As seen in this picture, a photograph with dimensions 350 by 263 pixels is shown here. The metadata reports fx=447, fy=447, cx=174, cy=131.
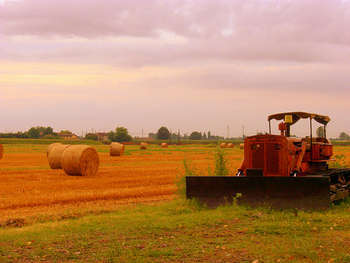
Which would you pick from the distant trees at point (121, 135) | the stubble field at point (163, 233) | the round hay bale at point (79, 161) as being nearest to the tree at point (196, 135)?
the distant trees at point (121, 135)

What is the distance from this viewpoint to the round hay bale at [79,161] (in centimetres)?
2083

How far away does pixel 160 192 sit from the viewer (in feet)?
47.7

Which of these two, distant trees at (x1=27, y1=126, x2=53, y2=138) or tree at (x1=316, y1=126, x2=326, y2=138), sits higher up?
distant trees at (x1=27, y1=126, x2=53, y2=138)

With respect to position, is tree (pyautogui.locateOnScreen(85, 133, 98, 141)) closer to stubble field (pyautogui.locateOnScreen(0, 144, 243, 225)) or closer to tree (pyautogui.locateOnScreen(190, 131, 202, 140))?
tree (pyautogui.locateOnScreen(190, 131, 202, 140))

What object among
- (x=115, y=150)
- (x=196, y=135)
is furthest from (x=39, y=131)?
(x=115, y=150)

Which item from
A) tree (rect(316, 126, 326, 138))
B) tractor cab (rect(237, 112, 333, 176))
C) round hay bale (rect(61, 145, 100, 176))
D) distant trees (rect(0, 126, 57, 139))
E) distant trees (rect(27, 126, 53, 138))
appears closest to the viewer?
tractor cab (rect(237, 112, 333, 176))

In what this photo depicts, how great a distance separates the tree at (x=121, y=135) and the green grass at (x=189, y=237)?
→ 102 metres

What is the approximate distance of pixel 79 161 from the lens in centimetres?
2072

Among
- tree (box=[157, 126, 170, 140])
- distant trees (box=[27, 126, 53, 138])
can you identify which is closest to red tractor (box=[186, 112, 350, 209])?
distant trees (box=[27, 126, 53, 138])

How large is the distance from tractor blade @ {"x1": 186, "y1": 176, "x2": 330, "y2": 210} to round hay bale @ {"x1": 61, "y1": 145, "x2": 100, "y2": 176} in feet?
37.3

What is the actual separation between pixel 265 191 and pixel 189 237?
2822 millimetres

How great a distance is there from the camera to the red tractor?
9.55m

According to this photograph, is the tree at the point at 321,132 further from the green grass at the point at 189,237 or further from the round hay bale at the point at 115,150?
the round hay bale at the point at 115,150

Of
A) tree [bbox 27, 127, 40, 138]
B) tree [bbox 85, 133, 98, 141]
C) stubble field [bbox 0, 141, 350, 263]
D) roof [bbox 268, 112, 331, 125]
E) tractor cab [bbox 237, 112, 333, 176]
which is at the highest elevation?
tree [bbox 27, 127, 40, 138]
